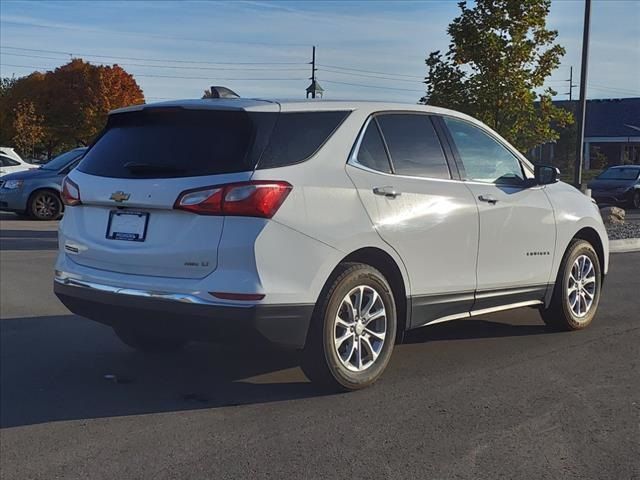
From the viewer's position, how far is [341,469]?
12.8 feet

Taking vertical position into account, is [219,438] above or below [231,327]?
below

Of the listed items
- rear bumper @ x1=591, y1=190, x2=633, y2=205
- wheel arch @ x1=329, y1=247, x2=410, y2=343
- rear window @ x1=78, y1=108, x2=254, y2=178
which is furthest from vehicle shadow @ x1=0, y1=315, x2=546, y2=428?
rear bumper @ x1=591, y1=190, x2=633, y2=205

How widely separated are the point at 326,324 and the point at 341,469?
1048mm

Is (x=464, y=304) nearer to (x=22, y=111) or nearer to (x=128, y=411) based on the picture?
(x=128, y=411)

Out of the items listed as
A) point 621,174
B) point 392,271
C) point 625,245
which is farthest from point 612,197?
point 392,271

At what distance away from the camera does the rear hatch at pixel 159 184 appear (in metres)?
4.49

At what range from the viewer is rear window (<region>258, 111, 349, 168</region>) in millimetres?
4625

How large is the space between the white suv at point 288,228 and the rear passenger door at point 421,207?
11 mm

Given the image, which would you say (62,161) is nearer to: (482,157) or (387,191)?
(482,157)

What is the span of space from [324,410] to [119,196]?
1809 mm

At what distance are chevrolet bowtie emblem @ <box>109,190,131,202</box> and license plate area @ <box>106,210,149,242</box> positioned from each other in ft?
0.26

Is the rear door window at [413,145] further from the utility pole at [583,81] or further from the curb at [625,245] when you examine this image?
the utility pole at [583,81]

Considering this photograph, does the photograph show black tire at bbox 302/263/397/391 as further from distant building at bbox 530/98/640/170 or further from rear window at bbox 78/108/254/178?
distant building at bbox 530/98/640/170

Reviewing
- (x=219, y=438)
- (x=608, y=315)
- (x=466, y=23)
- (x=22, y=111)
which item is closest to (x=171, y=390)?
(x=219, y=438)
